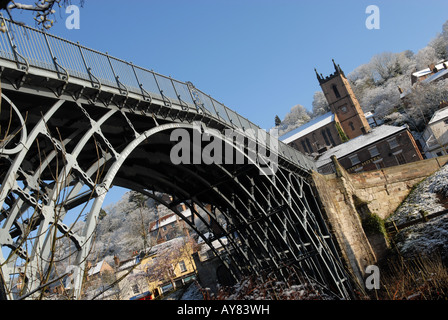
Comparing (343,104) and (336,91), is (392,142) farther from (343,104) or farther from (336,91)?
(336,91)

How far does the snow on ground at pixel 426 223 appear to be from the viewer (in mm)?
22219

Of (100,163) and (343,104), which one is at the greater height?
(343,104)

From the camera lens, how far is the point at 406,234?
25.3 metres

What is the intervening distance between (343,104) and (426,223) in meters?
53.3

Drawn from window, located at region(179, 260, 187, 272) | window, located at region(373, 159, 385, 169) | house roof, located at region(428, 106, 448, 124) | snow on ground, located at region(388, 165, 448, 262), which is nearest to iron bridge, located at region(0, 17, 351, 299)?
snow on ground, located at region(388, 165, 448, 262)

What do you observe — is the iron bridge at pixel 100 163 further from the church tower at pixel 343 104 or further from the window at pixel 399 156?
the church tower at pixel 343 104

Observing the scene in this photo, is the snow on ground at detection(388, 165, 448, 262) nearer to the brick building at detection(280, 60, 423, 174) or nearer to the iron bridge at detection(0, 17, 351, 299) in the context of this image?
the iron bridge at detection(0, 17, 351, 299)

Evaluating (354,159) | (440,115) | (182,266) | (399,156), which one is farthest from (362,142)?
(182,266)

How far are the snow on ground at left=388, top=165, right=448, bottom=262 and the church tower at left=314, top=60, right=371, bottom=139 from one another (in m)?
42.9

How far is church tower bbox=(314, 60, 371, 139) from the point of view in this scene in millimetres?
73312

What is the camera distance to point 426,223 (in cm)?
2500

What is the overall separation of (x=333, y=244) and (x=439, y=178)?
12547 mm

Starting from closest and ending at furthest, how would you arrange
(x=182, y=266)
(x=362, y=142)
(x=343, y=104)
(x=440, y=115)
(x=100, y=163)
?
1. (x=100, y=163)
2. (x=362, y=142)
3. (x=182, y=266)
4. (x=440, y=115)
5. (x=343, y=104)

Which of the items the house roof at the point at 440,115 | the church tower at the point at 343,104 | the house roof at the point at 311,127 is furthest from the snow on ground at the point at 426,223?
the house roof at the point at 311,127
